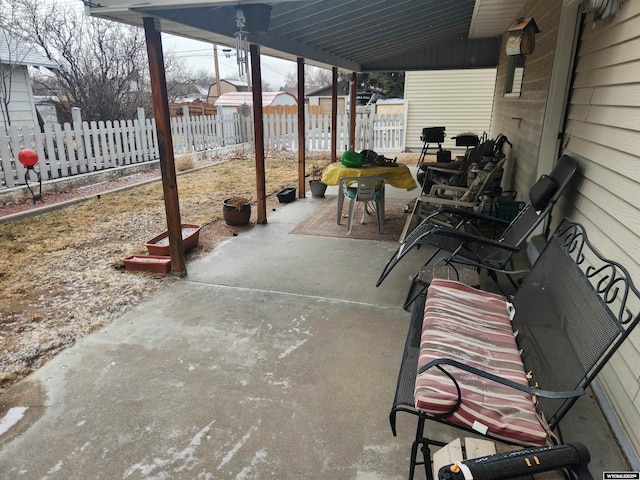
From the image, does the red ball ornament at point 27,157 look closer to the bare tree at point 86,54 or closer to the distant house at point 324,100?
the bare tree at point 86,54

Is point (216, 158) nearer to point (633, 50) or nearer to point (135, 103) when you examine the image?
point (135, 103)

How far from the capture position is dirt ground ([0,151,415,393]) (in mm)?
2850

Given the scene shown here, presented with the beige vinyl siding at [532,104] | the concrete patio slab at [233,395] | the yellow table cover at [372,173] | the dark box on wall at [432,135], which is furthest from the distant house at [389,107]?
the concrete patio slab at [233,395]

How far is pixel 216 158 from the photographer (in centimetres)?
1084

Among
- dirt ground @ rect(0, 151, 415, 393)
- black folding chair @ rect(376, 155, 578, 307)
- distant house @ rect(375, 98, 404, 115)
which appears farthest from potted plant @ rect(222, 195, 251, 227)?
distant house @ rect(375, 98, 404, 115)

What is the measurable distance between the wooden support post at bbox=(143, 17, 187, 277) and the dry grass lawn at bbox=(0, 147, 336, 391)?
10.8 inches

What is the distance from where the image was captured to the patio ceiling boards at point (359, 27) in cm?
323

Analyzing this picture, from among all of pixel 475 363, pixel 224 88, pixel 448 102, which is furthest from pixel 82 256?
→ pixel 224 88

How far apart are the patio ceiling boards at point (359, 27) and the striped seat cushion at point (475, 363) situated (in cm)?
212

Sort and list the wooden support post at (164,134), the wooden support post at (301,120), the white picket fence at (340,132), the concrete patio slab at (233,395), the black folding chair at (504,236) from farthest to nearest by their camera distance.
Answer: the white picket fence at (340,132) < the wooden support post at (301,120) < the wooden support post at (164,134) < the black folding chair at (504,236) < the concrete patio slab at (233,395)

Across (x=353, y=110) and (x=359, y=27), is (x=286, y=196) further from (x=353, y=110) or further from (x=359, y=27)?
(x=353, y=110)

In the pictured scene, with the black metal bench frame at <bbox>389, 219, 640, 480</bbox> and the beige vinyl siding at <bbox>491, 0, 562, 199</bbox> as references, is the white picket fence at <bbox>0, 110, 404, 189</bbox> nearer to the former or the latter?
the beige vinyl siding at <bbox>491, 0, 562, 199</bbox>

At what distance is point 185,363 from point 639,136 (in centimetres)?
262

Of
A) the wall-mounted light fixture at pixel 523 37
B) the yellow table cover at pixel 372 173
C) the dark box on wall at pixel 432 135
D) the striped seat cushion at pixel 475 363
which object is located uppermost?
the wall-mounted light fixture at pixel 523 37
